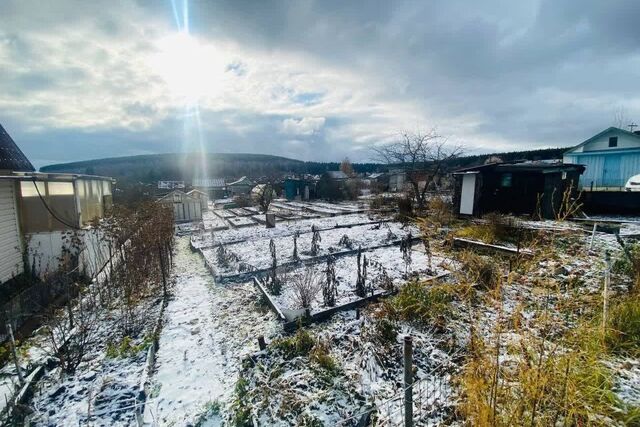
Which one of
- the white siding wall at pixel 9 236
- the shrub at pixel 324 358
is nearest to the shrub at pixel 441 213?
the shrub at pixel 324 358

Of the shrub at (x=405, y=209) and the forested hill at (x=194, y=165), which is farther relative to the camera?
the forested hill at (x=194, y=165)

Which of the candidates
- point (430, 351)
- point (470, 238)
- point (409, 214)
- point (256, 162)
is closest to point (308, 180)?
point (409, 214)

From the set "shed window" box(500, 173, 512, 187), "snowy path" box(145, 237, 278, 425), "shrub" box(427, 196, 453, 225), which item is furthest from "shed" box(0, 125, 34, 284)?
"shed window" box(500, 173, 512, 187)

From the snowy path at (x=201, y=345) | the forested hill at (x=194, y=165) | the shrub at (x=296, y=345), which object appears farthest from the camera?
the forested hill at (x=194, y=165)

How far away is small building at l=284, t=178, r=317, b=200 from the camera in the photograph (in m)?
30.4

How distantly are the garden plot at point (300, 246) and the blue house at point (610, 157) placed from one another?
16184 mm

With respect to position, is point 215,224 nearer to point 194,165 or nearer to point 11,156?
point 11,156

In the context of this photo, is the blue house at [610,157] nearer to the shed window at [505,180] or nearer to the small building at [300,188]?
the shed window at [505,180]

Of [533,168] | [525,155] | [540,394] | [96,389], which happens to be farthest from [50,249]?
[525,155]

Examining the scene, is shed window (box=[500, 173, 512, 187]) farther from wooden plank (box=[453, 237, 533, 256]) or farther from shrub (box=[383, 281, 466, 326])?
shrub (box=[383, 281, 466, 326])

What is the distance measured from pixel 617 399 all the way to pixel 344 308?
10.1 ft

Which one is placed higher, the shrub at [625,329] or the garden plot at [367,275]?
the shrub at [625,329]

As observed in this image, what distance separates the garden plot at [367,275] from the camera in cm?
489

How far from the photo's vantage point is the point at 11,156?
9.37m
